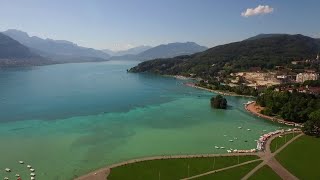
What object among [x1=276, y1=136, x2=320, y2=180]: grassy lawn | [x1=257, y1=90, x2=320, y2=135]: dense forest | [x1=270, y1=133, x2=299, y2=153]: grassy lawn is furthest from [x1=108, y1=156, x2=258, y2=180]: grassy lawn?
[x1=257, y1=90, x2=320, y2=135]: dense forest

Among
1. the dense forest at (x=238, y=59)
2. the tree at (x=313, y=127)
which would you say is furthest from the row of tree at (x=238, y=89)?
the tree at (x=313, y=127)

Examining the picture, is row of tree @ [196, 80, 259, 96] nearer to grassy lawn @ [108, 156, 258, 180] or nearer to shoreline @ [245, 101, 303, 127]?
shoreline @ [245, 101, 303, 127]


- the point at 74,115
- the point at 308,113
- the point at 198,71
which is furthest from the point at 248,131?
the point at 198,71

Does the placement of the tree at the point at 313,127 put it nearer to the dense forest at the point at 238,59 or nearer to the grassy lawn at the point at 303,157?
the grassy lawn at the point at 303,157

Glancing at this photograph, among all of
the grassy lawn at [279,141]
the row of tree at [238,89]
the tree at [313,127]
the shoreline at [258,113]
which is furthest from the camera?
the row of tree at [238,89]

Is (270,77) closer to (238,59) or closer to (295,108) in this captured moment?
(238,59)
